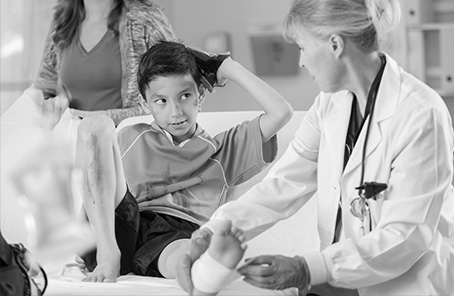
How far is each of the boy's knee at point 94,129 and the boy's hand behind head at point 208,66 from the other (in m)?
0.34

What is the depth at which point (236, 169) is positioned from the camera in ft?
7.59

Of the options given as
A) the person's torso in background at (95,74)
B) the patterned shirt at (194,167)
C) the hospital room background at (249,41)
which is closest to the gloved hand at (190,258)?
the patterned shirt at (194,167)

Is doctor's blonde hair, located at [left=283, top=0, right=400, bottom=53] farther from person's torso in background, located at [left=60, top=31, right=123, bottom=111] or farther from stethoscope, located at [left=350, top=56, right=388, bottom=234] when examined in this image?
person's torso in background, located at [left=60, top=31, right=123, bottom=111]

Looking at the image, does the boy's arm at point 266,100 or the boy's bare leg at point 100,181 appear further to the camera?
the boy's arm at point 266,100

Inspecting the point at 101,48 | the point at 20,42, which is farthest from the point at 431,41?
the point at 20,42

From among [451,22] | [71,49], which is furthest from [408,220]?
[451,22]

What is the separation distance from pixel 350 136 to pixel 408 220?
0.91 feet

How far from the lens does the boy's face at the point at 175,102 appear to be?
2275 millimetres

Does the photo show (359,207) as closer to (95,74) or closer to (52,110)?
(52,110)

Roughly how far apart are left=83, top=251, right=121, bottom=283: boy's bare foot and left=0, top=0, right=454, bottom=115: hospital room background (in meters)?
1.78

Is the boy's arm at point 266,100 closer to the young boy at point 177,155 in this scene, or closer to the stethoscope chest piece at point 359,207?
the young boy at point 177,155

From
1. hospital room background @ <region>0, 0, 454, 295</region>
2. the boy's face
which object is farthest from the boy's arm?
hospital room background @ <region>0, 0, 454, 295</region>

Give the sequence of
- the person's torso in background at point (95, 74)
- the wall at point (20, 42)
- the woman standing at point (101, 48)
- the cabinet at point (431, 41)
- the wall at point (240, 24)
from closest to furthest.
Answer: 1. the woman standing at point (101, 48)
2. the person's torso in background at point (95, 74)
3. the wall at point (20, 42)
4. the cabinet at point (431, 41)
5. the wall at point (240, 24)

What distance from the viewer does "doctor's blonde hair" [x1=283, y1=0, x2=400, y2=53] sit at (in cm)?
174
